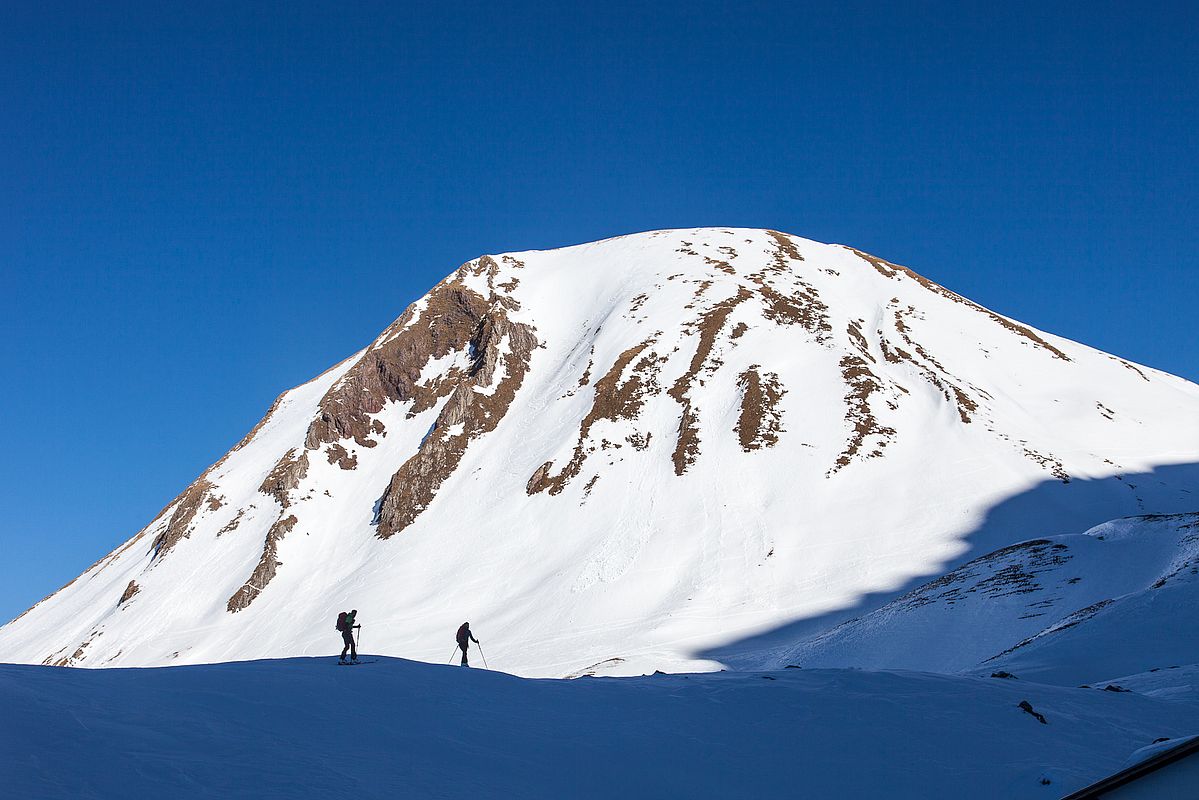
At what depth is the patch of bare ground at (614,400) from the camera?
70000mm

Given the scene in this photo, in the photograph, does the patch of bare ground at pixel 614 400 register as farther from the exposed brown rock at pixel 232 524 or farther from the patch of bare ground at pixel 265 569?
the exposed brown rock at pixel 232 524

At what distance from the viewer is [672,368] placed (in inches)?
3118

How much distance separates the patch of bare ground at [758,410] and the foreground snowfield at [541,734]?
5051 cm

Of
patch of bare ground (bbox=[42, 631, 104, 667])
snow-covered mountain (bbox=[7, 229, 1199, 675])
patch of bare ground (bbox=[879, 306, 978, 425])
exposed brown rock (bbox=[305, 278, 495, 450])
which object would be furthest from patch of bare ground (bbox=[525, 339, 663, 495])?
patch of bare ground (bbox=[42, 631, 104, 667])

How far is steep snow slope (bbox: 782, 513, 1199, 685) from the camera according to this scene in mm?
22812

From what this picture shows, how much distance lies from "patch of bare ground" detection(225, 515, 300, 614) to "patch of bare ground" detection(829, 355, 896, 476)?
49.0 meters

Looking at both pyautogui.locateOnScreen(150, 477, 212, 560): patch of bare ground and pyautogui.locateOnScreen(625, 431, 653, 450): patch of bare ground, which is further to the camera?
pyautogui.locateOnScreen(150, 477, 212, 560): patch of bare ground

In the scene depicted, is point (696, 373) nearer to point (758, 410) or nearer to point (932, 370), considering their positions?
point (758, 410)

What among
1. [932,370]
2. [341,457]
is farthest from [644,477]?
[341,457]

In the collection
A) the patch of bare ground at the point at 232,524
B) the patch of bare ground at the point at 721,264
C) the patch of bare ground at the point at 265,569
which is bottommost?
the patch of bare ground at the point at 265,569

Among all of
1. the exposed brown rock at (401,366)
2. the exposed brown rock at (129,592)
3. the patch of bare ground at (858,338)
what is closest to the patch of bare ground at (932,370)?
the patch of bare ground at (858,338)

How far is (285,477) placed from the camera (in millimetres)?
83188

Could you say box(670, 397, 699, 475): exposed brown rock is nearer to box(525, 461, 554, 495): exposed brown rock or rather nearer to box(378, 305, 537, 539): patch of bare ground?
box(525, 461, 554, 495): exposed brown rock

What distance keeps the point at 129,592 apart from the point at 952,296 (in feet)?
313
